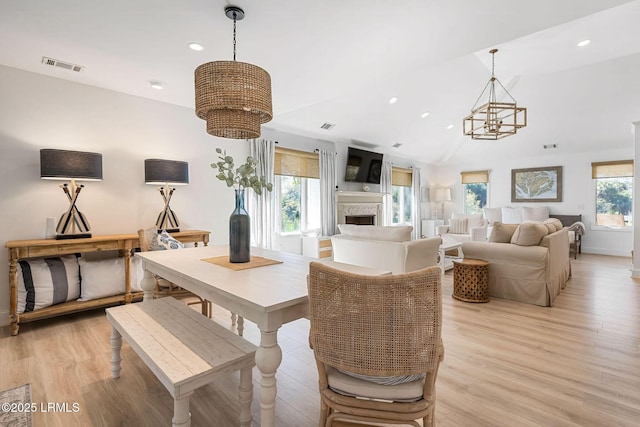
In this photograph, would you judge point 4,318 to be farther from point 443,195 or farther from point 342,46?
point 443,195

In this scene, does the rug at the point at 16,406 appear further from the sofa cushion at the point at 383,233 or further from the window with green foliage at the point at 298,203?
the window with green foliage at the point at 298,203

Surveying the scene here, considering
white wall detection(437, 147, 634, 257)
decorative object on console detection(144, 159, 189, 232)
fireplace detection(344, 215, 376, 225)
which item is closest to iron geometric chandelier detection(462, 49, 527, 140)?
white wall detection(437, 147, 634, 257)

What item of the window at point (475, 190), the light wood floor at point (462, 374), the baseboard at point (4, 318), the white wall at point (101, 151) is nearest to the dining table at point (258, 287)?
the light wood floor at point (462, 374)

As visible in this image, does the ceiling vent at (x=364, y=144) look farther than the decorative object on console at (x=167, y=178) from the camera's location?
Yes

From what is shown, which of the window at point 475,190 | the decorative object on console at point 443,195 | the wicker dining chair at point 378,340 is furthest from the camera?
the decorative object on console at point 443,195

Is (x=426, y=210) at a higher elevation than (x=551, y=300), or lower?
higher

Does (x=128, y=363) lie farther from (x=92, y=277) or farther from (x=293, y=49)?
(x=293, y=49)

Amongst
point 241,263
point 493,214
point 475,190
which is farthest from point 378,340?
point 475,190

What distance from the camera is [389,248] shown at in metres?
3.65

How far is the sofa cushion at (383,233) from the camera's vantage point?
3650 millimetres

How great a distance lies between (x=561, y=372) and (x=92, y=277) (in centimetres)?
428

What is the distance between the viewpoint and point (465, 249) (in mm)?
4082

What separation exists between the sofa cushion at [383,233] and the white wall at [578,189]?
19.4ft

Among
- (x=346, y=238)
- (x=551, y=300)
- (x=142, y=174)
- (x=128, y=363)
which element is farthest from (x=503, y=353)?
(x=142, y=174)
